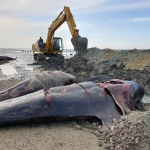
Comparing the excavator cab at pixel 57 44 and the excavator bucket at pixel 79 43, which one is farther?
the excavator cab at pixel 57 44

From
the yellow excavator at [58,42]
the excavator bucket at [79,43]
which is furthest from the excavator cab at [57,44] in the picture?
the excavator bucket at [79,43]

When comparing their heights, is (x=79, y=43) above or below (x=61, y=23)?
below

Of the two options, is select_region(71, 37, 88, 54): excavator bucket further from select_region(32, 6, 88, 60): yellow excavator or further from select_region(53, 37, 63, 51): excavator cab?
select_region(53, 37, 63, 51): excavator cab

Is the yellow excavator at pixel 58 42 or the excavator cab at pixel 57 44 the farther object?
the excavator cab at pixel 57 44

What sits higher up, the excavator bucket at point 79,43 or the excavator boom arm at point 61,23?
the excavator boom arm at point 61,23

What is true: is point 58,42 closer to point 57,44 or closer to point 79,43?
point 57,44

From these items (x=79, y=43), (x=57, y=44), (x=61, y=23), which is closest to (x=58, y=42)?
(x=57, y=44)

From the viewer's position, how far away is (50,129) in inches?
222

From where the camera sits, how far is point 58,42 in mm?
28125

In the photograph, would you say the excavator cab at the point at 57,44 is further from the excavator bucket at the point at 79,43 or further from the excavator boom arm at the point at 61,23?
the excavator bucket at the point at 79,43

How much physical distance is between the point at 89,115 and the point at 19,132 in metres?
1.50

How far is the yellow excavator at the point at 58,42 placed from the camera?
22453 mm

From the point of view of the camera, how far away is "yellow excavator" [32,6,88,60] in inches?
884

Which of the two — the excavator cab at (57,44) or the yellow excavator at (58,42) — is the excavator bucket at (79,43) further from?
the excavator cab at (57,44)
